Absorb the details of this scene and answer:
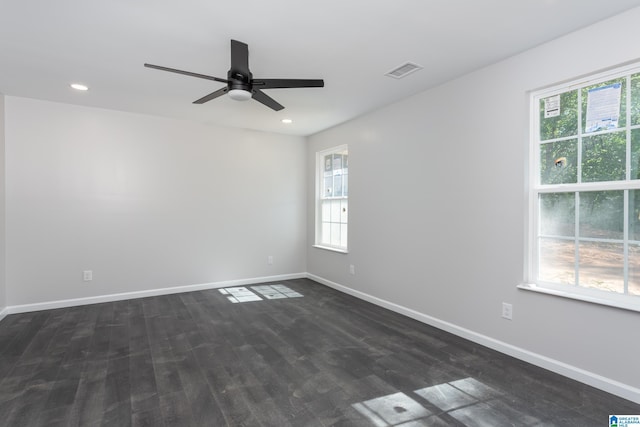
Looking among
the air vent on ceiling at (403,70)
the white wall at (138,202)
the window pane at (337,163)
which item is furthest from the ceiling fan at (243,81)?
the window pane at (337,163)

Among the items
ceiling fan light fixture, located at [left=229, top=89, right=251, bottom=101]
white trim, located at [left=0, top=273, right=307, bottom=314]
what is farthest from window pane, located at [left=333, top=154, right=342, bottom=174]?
ceiling fan light fixture, located at [left=229, top=89, right=251, bottom=101]

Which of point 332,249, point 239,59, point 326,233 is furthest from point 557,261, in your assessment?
point 326,233

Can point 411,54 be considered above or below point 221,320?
above

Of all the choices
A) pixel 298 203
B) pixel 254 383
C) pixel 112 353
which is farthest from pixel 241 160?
pixel 254 383

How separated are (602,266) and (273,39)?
2952 mm

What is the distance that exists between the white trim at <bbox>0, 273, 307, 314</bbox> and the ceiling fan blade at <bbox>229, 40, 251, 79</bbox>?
3.54 metres

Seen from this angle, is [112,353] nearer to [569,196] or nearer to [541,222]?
[541,222]

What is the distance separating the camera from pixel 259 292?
16.1ft

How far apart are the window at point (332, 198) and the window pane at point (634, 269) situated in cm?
320

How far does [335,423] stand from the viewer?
1.92m

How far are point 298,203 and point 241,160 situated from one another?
1254 millimetres

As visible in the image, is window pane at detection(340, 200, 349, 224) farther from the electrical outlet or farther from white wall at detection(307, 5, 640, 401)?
the electrical outlet

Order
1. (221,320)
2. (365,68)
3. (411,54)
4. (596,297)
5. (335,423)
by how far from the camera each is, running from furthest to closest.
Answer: (221,320)
(365,68)
(411,54)
(596,297)
(335,423)

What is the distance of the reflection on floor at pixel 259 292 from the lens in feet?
15.0
